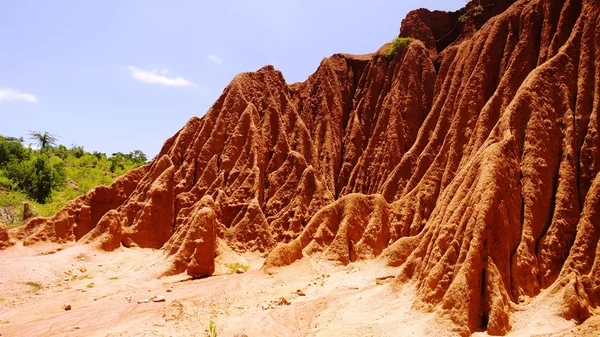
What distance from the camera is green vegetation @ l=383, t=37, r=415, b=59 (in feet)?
117

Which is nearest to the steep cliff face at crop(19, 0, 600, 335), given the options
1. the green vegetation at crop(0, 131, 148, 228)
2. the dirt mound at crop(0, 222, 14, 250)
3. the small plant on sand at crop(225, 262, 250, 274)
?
the dirt mound at crop(0, 222, 14, 250)

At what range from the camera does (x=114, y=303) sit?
64.5 ft

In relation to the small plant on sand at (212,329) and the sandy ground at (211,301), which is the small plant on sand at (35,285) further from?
the small plant on sand at (212,329)

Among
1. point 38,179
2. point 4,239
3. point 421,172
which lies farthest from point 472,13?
point 38,179

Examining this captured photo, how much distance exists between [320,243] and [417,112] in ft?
44.1

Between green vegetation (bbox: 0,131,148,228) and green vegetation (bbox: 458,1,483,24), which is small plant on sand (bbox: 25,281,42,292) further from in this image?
green vegetation (bbox: 458,1,483,24)

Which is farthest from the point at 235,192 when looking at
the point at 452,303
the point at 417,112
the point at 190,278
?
the point at 452,303

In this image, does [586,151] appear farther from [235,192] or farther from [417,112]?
[235,192]

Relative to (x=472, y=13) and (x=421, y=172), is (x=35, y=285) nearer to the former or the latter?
(x=421, y=172)

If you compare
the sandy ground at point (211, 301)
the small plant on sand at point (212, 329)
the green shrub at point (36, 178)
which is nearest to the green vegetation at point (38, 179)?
the green shrub at point (36, 178)

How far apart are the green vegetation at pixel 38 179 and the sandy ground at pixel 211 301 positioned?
1567 centimetres

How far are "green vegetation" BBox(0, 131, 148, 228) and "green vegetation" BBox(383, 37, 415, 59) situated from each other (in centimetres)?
3069

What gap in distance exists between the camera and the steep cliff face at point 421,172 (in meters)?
14.7

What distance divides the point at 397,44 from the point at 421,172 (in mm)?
13549
